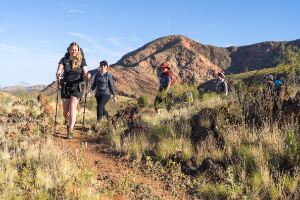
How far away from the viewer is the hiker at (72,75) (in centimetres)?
497

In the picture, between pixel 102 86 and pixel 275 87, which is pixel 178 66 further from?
pixel 275 87

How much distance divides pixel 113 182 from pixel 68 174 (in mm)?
650

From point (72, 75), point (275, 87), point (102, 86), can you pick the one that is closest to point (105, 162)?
point (72, 75)

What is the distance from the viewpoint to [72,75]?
5.06m

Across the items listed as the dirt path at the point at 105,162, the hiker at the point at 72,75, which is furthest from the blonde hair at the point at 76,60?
the dirt path at the point at 105,162

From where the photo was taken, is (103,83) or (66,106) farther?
(103,83)

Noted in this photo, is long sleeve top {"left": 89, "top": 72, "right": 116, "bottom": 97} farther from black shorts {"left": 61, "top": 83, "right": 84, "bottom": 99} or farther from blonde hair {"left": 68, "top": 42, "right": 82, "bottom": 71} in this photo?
blonde hair {"left": 68, "top": 42, "right": 82, "bottom": 71}

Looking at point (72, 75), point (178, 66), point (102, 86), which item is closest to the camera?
point (72, 75)

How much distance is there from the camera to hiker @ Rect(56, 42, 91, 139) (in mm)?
4969

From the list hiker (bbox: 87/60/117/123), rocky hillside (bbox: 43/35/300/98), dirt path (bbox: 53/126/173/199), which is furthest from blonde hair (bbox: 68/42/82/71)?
rocky hillside (bbox: 43/35/300/98)

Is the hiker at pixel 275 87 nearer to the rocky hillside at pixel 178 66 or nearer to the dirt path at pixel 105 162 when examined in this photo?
the dirt path at pixel 105 162

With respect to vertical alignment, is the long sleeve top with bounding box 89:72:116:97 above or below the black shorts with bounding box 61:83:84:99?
above

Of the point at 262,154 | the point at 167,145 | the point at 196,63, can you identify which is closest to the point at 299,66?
the point at 262,154

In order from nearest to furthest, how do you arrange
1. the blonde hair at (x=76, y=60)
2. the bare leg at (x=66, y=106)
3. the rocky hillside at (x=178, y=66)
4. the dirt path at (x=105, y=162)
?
1. the dirt path at (x=105, y=162)
2. the blonde hair at (x=76, y=60)
3. the bare leg at (x=66, y=106)
4. the rocky hillside at (x=178, y=66)
